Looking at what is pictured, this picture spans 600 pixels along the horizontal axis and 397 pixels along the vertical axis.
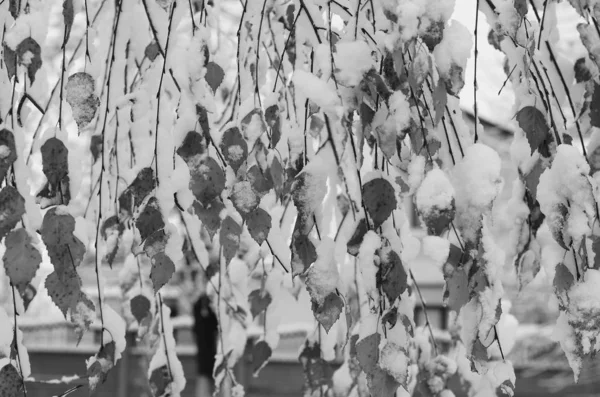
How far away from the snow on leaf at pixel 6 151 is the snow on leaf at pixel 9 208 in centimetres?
2

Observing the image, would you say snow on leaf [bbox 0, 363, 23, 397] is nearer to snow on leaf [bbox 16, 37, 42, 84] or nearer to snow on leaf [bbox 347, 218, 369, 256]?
snow on leaf [bbox 16, 37, 42, 84]

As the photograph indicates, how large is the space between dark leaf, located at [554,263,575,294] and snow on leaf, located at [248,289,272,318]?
85cm

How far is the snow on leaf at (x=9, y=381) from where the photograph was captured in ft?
3.58

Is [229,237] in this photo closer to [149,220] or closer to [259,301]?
[149,220]

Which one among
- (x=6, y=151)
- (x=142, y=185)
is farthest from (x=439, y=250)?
(x=6, y=151)

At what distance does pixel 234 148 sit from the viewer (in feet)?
3.17

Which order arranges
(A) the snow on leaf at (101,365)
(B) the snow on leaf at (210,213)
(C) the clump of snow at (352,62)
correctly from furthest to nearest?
1. (A) the snow on leaf at (101,365)
2. (B) the snow on leaf at (210,213)
3. (C) the clump of snow at (352,62)

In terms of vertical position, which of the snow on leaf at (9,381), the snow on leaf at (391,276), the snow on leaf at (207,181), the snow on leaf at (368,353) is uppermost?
the snow on leaf at (207,181)

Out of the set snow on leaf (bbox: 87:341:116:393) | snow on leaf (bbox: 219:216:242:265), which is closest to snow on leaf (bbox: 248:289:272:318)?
snow on leaf (bbox: 87:341:116:393)

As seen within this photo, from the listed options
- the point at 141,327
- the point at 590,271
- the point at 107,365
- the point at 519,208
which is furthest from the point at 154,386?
the point at 590,271

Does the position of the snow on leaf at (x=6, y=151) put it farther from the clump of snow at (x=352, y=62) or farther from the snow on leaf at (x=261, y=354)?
the snow on leaf at (x=261, y=354)

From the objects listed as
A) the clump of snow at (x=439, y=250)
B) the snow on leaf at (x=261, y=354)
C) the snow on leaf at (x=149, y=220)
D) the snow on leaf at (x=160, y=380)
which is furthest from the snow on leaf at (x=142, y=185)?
the snow on leaf at (x=261, y=354)

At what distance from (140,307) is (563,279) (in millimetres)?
931

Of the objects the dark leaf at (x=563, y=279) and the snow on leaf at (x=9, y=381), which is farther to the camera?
the snow on leaf at (x=9, y=381)
